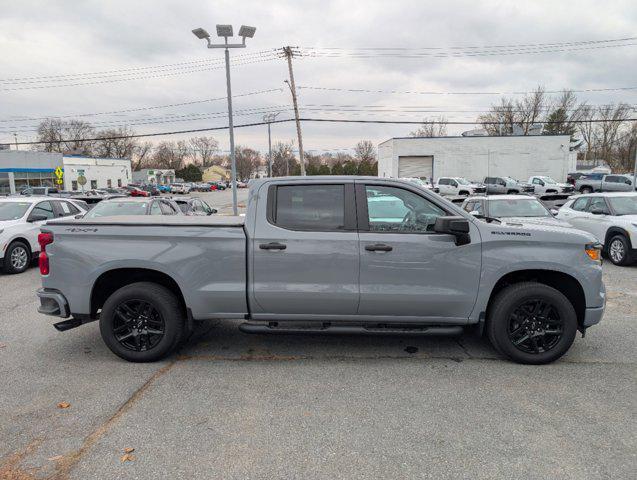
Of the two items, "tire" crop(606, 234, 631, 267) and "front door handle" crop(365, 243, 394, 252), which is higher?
"front door handle" crop(365, 243, 394, 252)

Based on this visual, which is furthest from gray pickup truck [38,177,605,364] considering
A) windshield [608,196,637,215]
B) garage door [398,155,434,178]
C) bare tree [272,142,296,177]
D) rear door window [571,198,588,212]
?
bare tree [272,142,296,177]

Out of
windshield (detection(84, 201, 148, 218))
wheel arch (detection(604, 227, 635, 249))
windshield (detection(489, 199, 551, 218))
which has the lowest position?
wheel arch (detection(604, 227, 635, 249))

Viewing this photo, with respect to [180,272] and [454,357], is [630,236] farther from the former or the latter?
[180,272]

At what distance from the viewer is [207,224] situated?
14.1 ft

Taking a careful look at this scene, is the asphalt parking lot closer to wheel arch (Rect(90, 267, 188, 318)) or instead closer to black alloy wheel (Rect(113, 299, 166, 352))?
black alloy wheel (Rect(113, 299, 166, 352))

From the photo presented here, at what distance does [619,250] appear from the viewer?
374 inches

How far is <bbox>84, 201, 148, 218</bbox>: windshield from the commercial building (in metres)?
84.8

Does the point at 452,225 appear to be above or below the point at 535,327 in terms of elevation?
above

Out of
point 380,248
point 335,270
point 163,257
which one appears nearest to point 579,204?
point 380,248

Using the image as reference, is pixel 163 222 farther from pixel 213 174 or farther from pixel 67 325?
pixel 213 174

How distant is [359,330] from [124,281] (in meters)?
2.56

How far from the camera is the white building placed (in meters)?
45.1

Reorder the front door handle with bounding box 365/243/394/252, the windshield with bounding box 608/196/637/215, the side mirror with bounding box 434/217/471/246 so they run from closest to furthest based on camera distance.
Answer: the side mirror with bounding box 434/217/471/246 < the front door handle with bounding box 365/243/394/252 < the windshield with bounding box 608/196/637/215

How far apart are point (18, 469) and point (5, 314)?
4.45 metres
